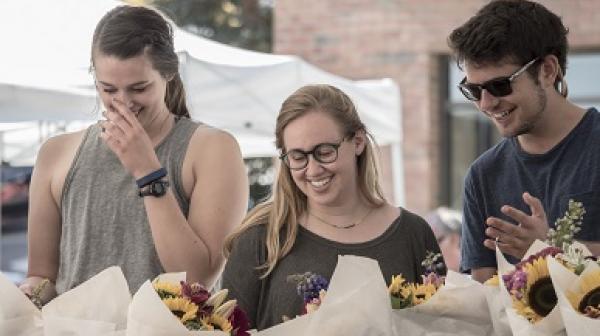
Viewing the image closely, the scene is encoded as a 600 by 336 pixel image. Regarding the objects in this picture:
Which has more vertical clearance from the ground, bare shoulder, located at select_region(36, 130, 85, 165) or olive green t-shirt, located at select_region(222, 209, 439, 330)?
bare shoulder, located at select_region(36, 130, 85, 165)

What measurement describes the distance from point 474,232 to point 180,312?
107cm

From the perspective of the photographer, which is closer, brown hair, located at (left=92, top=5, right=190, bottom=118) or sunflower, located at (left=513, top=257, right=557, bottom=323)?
sunflower, located at (left=513, top=257, right=557, bottom=323)

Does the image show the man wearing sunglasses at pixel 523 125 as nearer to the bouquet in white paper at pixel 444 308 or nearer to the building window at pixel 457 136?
the bouquet in white paper at pixel 444 308

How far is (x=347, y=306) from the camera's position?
2.24 metres

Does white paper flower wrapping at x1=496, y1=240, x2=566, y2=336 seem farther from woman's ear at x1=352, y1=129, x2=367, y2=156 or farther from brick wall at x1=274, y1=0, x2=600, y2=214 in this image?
brick wall at x1=274, y1=0, x2=600, y2=214

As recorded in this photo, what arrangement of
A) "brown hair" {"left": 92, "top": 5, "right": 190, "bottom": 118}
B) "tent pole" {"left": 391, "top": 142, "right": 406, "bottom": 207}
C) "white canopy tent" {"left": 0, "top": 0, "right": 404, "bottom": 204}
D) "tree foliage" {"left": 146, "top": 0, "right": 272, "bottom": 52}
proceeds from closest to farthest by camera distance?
1. "brown hair" {"left": 92, "top": 5, "right": 190, "bottom": 118}
2. "white canopy tent" {"left": 0, "top": 0, "right": 404, "bottom": 204}
3. "tent pole" {"left": 391, "top": 142, "right": 406, "bottom": 207}
4. "tree foliage" {"left": 146, "top": 0, "right": 272, "bottom": 52}

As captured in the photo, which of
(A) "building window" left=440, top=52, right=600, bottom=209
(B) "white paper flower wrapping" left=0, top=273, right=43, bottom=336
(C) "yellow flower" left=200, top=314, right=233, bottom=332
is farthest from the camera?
(A) "building window" left=440, top=52, right=600, bottom=209

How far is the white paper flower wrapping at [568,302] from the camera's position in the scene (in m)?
2.07

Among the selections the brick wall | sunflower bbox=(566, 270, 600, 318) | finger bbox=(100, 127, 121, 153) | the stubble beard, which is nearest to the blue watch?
finger bbox=(100, 127, 121, 153)

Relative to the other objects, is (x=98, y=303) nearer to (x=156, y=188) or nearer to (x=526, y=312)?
(x=156, y=188)

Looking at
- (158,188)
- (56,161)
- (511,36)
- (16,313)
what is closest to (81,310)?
(16,313)

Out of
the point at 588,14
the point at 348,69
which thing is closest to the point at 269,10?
the point at 348,69

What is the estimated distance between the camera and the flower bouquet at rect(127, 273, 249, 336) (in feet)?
7.25

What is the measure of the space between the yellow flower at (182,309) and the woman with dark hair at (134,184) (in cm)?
55
